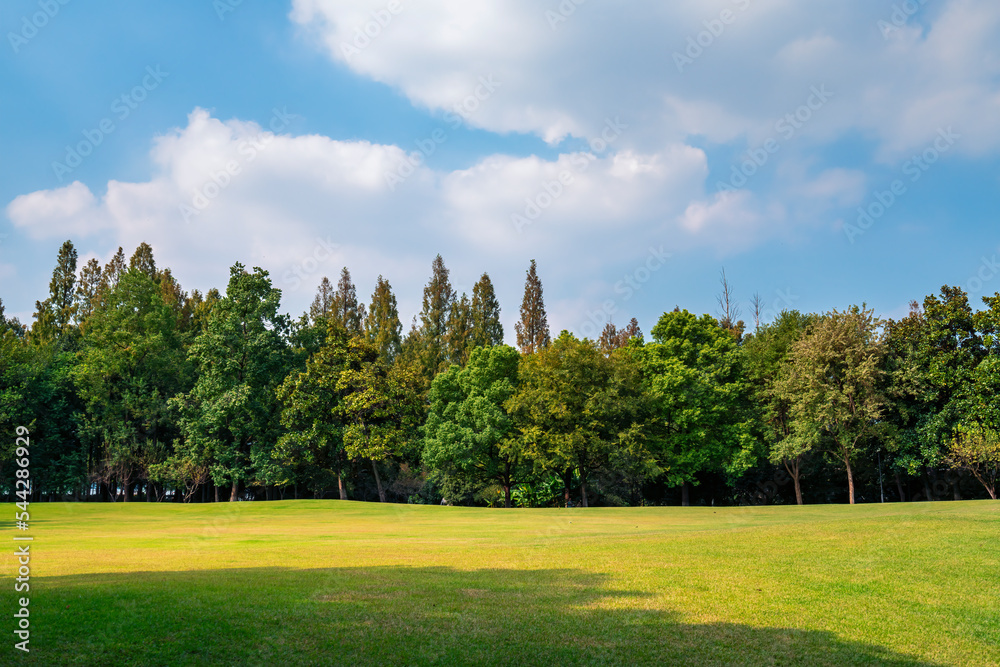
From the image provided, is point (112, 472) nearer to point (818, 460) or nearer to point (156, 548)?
point (156, 548)

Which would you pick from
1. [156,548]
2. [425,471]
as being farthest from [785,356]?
[156,548]

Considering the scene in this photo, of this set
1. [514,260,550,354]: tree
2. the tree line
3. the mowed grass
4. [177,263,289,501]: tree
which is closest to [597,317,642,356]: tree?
[514,260,550,354]: tree

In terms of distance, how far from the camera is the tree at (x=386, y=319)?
85875 mm

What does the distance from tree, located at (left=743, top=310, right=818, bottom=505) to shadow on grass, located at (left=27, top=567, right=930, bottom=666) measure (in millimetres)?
49206

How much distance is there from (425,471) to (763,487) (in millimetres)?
31682

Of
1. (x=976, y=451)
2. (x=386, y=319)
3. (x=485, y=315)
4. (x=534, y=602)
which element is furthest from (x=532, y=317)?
(x=534, y=602)

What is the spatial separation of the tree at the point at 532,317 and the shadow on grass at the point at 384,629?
7472 centimetres

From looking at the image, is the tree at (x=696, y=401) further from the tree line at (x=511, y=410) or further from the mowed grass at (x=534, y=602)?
the mowed grass at (x=534, y=602)

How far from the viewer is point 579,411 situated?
58.5 m

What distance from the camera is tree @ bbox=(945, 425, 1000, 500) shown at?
46.5 m

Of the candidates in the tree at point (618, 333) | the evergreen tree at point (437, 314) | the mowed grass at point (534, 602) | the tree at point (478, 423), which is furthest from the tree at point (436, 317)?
the mowed grass at point (534, 602)

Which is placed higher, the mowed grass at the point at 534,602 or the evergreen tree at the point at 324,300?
the evergreen tree at the point at 324,300

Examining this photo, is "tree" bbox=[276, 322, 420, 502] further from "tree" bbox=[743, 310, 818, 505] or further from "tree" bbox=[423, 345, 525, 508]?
"tree" bbox=[743, 310, 818, 505]

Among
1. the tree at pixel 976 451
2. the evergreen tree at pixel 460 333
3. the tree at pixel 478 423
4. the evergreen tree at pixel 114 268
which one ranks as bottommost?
the tree at pixel 976 451
